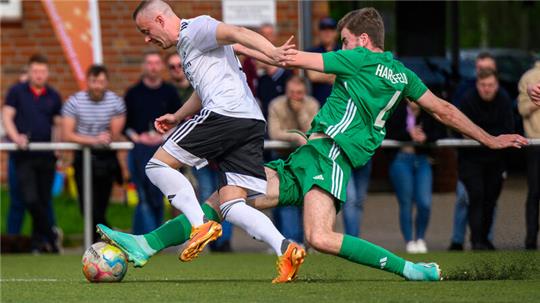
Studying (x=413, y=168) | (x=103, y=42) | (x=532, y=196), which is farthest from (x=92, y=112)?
(x=532, y=196)

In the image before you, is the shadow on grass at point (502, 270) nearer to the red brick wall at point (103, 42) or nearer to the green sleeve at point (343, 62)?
the green sleeve at point (343, 62)

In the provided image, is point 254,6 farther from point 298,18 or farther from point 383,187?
point 383,187

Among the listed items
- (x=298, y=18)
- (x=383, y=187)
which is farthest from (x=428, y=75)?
(x=383, y=187)

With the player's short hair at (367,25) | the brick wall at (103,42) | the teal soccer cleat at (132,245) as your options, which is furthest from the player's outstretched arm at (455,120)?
the brick wall at (103,42)

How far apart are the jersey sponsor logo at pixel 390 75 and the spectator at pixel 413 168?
4.65m

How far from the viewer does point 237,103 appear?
8570mm

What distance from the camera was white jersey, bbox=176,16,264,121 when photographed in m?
8.52

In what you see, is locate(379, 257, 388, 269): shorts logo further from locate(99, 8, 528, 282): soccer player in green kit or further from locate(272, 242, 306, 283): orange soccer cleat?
locate(272, 242, 306, 283): orange soccer cleat

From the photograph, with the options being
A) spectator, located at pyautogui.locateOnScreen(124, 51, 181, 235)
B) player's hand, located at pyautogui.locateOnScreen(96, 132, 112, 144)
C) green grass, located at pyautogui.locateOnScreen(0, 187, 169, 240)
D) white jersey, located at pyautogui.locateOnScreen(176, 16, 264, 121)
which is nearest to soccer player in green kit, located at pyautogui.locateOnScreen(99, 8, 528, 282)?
white jersey, located at pyautogui.locateOnScreen(176, 16, 264, 121)

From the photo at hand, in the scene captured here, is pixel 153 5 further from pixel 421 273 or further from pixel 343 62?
pixel 421 273

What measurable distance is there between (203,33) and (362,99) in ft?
3.52

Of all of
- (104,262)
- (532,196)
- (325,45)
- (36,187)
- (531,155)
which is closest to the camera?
(104,262)

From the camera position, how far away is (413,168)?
1323cm

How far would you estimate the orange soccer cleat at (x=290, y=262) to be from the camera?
811 cm
